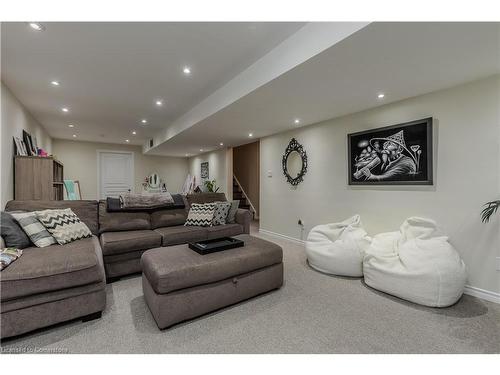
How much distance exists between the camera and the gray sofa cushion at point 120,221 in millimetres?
2867

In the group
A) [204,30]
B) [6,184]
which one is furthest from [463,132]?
[6,184]

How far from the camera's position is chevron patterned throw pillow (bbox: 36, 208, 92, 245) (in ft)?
7.35

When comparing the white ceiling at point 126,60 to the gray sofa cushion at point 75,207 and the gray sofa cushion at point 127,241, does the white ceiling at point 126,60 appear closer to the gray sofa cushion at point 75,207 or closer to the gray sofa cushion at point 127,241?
the gray sofa cushion at point 75,207

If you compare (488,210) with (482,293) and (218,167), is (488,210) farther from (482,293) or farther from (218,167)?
(218,167)

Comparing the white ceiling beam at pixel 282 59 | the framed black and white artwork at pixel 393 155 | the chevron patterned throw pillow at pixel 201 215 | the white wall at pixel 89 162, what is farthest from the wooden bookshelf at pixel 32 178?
the framed black and white artwork at pixel 393 155

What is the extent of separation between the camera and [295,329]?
170cm

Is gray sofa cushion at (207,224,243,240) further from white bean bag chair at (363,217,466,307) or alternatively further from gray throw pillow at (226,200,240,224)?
white bean bag chair at (363,217,466,307)

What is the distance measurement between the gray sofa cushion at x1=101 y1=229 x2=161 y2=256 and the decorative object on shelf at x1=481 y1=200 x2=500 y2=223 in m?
3.30

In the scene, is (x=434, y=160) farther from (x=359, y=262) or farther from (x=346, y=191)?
(x=359, y=262)

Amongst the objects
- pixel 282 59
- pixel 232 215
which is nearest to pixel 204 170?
pixel 232 215

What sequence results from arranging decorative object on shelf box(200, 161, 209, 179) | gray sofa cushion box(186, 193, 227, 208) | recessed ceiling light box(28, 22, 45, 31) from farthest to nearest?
1. decorative object on shelf box(200, 161, 209, 179)
2. gray sofa cushion box(186, 193, 227, 208)
3. recessed ceiling light box(28, 22, 45, 31)

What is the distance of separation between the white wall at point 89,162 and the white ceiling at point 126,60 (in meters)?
3.38

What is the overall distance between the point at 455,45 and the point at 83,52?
324cm

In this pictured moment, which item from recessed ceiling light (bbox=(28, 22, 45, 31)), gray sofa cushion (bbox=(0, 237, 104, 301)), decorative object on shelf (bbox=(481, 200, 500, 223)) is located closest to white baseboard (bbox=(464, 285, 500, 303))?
decorative object on shelf (bbox=(481, 200, 500, 223))
